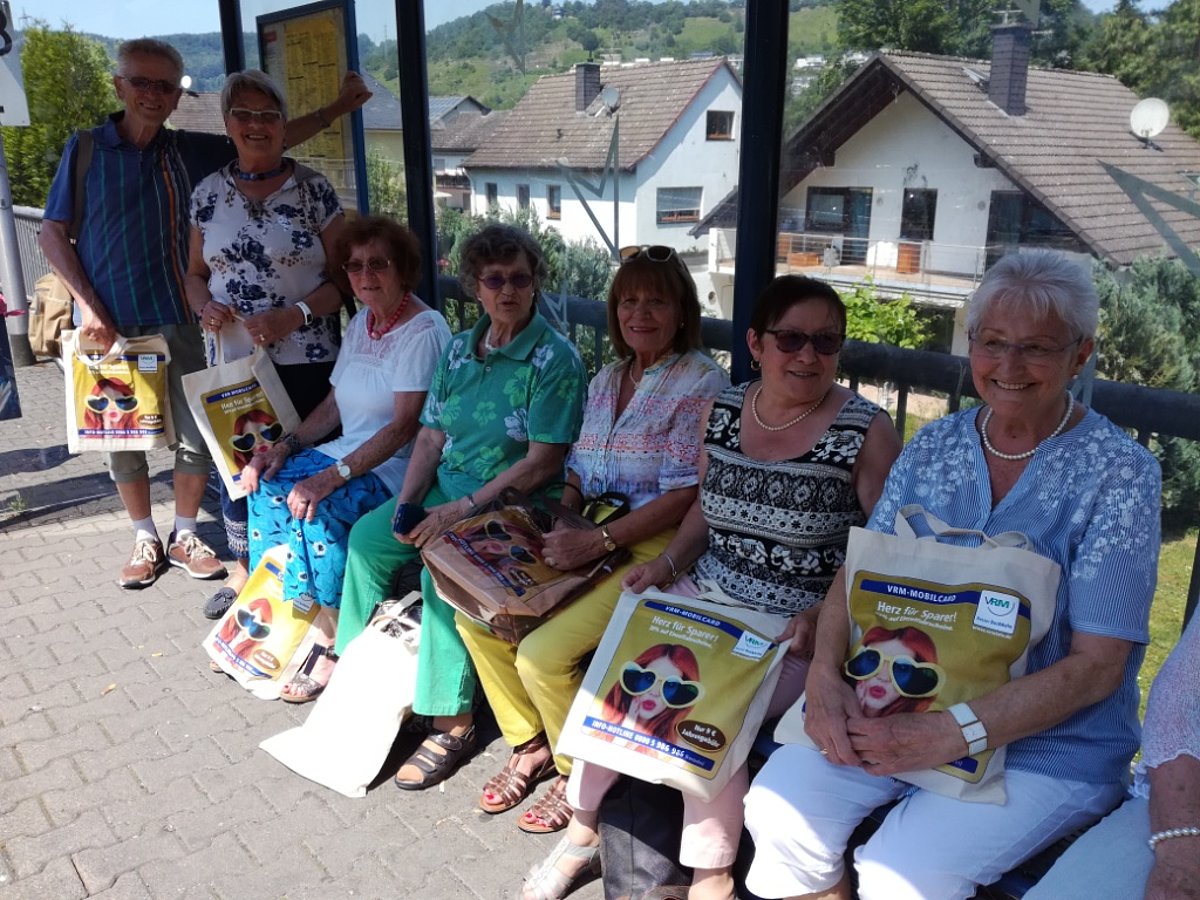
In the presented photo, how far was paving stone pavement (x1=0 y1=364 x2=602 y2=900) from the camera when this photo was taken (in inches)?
99.3

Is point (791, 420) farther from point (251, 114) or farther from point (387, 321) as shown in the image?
point (251, 114)

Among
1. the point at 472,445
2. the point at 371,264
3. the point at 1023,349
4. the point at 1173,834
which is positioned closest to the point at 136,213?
the point at 371,264

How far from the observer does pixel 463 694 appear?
297 centimetres

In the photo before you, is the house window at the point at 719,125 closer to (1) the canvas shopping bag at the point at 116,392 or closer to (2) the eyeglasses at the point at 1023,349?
(2) the eyeglasses at the point at 1023,349

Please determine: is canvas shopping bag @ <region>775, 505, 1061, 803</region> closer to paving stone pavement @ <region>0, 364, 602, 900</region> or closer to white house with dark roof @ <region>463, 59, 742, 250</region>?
paving stone pavement @ <region>0, 364, 602, 900</region>

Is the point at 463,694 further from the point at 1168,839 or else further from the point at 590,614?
the point at 1168,839

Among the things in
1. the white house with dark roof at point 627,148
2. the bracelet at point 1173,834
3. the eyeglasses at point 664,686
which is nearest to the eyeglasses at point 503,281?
the white house with dark roof at point 627,148

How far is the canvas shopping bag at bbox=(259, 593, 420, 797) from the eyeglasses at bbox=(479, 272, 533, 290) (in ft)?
3.38

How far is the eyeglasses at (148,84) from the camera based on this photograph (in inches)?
149

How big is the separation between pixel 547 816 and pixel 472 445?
1.17 metres

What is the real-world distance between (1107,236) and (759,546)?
44.2 inches

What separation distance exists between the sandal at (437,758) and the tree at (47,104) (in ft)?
48.1

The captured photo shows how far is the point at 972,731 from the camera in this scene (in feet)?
6.00

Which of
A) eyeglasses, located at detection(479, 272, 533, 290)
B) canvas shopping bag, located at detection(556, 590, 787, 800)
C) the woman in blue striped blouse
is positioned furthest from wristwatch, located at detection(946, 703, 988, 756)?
eyeglasses, located at detection(479, 272, 533, 290)
